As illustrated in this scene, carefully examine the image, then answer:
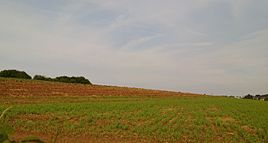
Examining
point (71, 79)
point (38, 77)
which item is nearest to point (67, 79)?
point (71, 79)

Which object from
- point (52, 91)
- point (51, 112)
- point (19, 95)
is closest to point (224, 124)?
point (51, 112)

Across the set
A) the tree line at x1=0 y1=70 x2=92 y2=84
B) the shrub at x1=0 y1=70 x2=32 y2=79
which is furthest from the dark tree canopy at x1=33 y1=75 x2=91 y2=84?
the shrub at x1=0 y1=70 x2=32 y2=79

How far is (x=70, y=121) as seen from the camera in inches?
848

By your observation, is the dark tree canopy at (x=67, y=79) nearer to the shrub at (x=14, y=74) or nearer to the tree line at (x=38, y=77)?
the tree line at (x=38, y=77)

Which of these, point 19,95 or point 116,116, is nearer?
point 116,116

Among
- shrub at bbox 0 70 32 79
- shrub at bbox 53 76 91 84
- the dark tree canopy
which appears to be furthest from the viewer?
shrub at bbox 53 76 91 84

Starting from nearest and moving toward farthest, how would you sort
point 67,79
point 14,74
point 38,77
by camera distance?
point 14,74 < point 38,77 < point 67,79

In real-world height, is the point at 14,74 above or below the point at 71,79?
below

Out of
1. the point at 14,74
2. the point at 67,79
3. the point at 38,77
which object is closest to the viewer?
the point at 14,74

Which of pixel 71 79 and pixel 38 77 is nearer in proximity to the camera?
pixel 38 77

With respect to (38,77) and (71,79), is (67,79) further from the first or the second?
(38,77)

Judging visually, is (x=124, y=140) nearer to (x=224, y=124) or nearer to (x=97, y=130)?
(x=97, y=130)

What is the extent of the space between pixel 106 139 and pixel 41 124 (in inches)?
181

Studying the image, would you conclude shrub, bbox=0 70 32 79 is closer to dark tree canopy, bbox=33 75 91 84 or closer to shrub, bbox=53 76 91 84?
dark tree canopy, bbox=33 75 91 84
